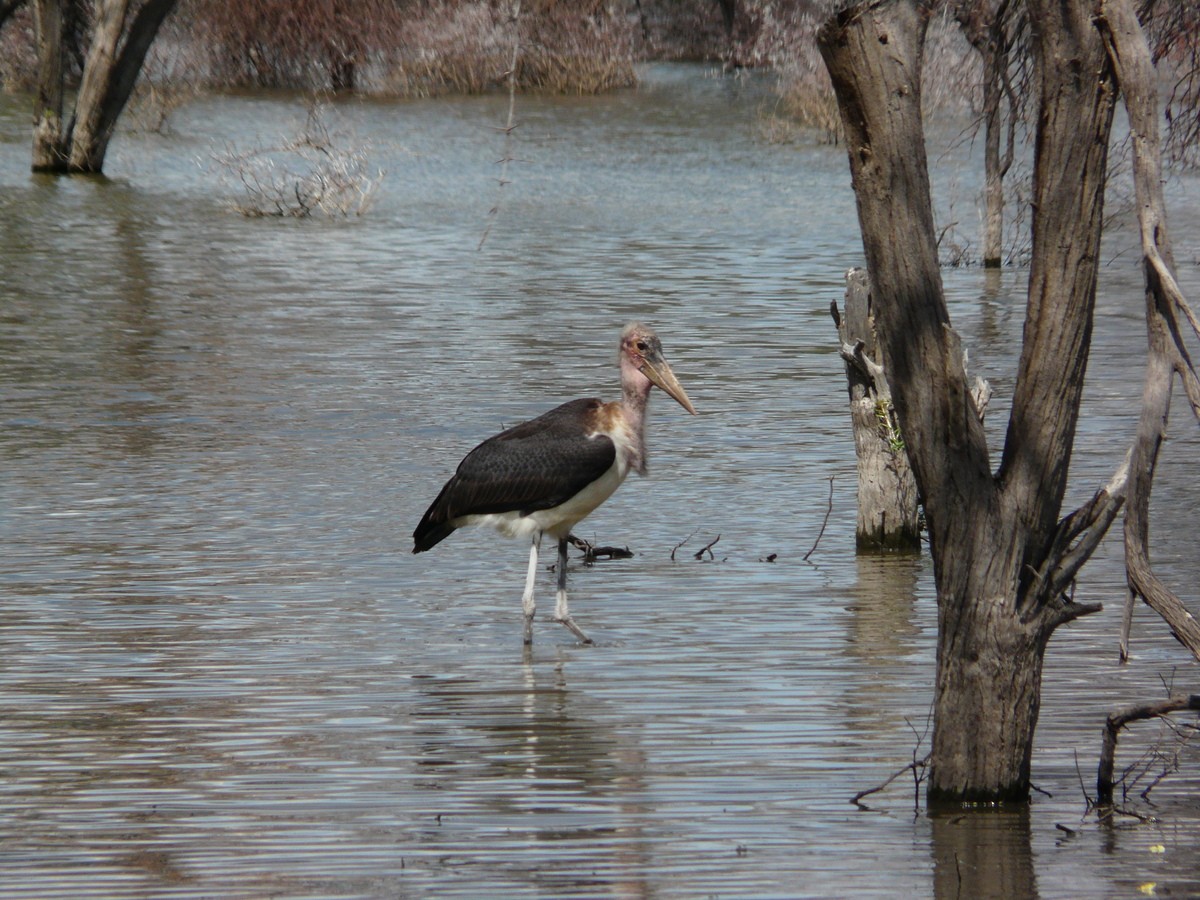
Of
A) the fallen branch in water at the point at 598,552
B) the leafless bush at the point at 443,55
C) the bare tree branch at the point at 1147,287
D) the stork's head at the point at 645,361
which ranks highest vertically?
the leafless bush at the point at 443,55

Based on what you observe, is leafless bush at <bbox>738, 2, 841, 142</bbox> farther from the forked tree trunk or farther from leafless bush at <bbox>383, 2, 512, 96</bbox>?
the forked tree trunk

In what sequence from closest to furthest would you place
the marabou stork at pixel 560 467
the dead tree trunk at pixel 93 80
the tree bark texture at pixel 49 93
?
1. the marabou stork at pixel 560 467
2. the dead tree trunk at pixel 93 80
3. the tree bark texture at pixel 49 93

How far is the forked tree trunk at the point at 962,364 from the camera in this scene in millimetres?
5504

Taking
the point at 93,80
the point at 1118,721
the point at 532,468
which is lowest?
the point at 1118,721

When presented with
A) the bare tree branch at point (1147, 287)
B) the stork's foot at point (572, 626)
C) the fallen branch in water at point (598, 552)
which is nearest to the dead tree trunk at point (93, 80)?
the fallen branch in water at point (598, 552)

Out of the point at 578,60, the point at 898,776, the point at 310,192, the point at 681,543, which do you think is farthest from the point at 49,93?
the point at 898,776

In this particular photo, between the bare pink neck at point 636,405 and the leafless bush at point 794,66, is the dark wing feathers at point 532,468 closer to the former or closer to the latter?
the bare pink neck at point 636,405

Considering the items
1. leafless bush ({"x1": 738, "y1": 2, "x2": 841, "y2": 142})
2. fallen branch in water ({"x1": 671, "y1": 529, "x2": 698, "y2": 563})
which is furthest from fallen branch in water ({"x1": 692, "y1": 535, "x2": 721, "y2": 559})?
leafless bush ({"x1": 738, "y1": 2, "x2": 841, "y2": 142})

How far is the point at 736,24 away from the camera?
2060 inches

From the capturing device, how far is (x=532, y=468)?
29.0ft

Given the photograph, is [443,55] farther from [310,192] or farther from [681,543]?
[681,543]

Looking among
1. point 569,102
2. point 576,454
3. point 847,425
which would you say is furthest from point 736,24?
point 576,454

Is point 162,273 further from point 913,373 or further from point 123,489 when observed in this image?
point 913,373

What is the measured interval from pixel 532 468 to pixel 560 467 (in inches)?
5.1
